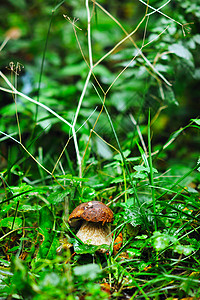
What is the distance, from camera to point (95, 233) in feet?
3.07

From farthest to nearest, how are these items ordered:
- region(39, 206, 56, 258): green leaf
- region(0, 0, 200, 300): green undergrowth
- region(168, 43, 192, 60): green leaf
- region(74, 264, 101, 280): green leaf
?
region(168, 43, 192, 60): green leaf
region(39, 206, 56, 258): green leaf
region(0, 0, 200, 300): green undergrowth
region(74, 264, 101, 280): green leaf

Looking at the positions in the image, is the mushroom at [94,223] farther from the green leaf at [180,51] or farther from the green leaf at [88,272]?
the green leaf at [180,51]

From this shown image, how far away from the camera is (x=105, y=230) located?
0.97 metres

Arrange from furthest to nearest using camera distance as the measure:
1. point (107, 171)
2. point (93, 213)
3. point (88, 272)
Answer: point (107, 171) → point (93, 213) → point (88, 272)

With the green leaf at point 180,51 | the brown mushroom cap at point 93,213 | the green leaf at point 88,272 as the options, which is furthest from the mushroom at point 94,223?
the green leaf at point 180,51

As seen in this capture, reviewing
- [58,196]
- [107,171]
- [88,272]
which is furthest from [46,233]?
[107,171]

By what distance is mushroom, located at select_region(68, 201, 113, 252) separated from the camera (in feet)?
2.98

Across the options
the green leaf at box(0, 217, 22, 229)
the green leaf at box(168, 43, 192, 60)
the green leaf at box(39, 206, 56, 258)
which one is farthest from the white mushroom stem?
the green leaf at box(168, 43, 192, 60)

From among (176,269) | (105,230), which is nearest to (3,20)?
(105,230)

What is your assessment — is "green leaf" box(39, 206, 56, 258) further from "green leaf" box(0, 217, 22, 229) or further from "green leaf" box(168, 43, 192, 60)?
"green leaf" box(168, 43, 192, 60)

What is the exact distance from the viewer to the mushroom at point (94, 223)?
0.91 meters

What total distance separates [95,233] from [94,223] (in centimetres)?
4

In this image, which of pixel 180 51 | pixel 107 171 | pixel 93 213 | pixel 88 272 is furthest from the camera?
pixel 180 51

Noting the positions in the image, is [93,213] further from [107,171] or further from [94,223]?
[107,171]
